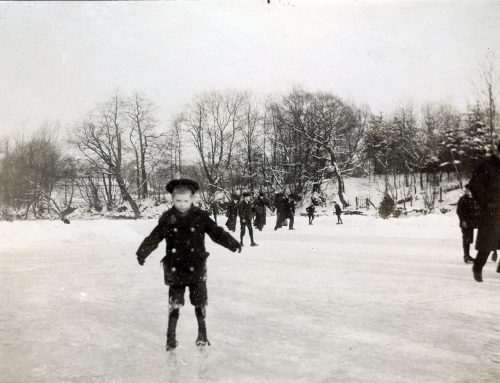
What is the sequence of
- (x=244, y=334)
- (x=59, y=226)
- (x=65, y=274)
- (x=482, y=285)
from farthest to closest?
1. (x=59, y=226)
2. (x=65, y=274)
3. (x=482, y=285)
4. (x=244, y=334)

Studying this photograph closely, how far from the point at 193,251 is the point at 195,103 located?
12176mm

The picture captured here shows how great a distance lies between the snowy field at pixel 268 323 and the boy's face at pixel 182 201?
122cm

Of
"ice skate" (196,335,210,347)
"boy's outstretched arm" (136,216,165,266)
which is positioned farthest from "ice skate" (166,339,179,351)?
"boy's outstretched arm" (136,216,165,266)

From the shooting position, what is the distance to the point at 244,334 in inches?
153

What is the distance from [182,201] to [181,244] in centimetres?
37

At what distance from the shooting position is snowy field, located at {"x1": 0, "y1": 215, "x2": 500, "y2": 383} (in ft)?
10.1

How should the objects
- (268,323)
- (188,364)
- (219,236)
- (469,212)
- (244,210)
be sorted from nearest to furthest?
(188,364) < (219,236) < (268,323) < (469,212) < (244,210)

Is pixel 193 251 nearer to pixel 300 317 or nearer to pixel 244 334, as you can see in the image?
pixel 244 334

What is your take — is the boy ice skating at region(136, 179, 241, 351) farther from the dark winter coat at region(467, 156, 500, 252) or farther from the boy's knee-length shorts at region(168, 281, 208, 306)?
the dark winter coat at region(467, 156, 500, 252)

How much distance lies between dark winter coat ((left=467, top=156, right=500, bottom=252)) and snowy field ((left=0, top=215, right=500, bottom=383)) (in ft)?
2.41

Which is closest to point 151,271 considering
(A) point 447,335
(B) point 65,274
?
(B) point 65,274

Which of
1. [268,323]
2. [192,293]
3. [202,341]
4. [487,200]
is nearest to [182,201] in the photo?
[192,293]

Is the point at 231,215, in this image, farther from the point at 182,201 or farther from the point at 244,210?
the point at 182,201

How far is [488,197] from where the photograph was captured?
4875 mm
